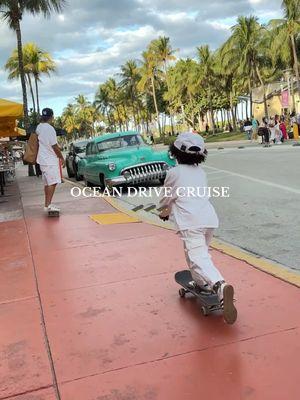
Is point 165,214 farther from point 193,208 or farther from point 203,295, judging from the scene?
point 203,295

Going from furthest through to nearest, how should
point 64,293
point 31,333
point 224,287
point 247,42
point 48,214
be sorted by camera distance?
point 247,42 < point 48,214 < point 64,293 < point 31,333 < point 224,287

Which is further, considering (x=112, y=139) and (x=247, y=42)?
(x=247, y=42)

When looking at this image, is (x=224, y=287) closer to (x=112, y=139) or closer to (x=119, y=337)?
(x=119, y=337)

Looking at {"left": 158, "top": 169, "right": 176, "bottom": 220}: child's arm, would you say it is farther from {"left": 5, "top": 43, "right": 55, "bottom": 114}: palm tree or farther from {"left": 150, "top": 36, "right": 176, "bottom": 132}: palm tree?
Result: {"left": 150, "top": 36, "right": 176, "bottom": 132}: palm tree

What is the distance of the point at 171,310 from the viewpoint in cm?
420

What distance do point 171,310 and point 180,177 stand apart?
1.08m

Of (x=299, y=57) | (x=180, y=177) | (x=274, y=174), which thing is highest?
(x=299, y=57)

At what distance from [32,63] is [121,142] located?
33733 millimetres

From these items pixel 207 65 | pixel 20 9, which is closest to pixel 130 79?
pixel 207 65

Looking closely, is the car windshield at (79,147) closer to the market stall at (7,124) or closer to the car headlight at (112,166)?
the market stall at (7,124)

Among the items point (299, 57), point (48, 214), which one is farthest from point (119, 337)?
point (299, 57)

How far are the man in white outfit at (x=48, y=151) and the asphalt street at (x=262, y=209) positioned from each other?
2.06m

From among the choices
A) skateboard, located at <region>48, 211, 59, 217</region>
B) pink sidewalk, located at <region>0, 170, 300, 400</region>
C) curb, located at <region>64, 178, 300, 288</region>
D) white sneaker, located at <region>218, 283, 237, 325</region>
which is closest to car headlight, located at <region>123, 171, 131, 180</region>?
skateboard, located at <region>48, 211, 59, 217</region>

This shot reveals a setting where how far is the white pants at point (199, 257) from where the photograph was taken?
3959 mm
